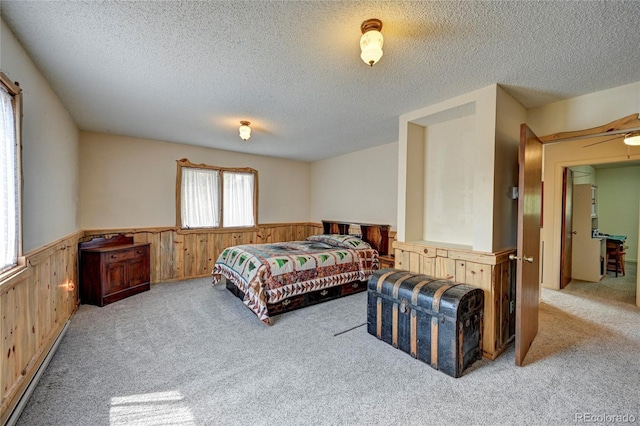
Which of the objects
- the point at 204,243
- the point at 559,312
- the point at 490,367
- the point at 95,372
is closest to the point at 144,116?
the point at 204,243

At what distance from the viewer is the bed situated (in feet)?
10.6

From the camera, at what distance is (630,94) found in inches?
90.8

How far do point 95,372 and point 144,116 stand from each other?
2848 millimetres

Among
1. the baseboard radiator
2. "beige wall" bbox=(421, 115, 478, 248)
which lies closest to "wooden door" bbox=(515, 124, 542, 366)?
"beige wall" bbox=(421, 115, 478, 248)

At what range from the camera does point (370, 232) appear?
4938mm

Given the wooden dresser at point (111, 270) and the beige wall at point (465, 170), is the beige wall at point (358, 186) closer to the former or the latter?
the beige wall at point (465, 170)

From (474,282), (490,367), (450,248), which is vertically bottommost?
(490,367)

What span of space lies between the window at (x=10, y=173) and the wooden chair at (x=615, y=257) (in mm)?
8411

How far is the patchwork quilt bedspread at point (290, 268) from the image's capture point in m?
3.21

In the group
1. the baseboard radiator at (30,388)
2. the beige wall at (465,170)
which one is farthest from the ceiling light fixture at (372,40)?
the baseboard radiator at (30,388)

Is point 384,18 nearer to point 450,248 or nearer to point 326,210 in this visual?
point 450,248

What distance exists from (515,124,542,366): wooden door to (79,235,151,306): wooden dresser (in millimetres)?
4720

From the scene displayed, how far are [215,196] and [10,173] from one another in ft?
11.8

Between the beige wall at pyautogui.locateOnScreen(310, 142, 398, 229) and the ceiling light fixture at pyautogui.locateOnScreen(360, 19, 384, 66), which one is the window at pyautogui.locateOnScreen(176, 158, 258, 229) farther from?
the ceiling light fixture at pyautogui.locateOnScreen(360, 19, 384, 66)
